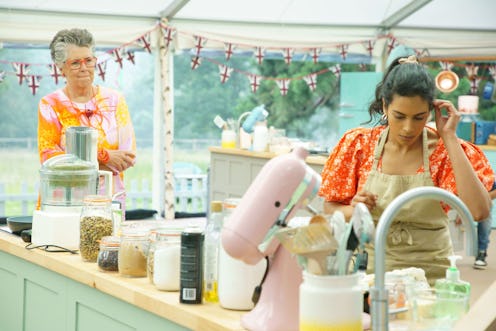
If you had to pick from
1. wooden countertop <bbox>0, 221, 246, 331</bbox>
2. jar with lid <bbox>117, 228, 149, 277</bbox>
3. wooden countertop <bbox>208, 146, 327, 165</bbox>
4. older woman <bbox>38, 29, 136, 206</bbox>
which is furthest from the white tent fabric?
jar with lid <bbox>117, 228, 149, 277</bbox>

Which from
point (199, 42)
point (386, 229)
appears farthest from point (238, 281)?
point (199, 42)

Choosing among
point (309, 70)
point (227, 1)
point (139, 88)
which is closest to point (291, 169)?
point (227, 1)

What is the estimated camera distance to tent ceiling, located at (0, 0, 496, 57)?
8.16 m

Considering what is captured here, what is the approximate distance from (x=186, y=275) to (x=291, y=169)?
21.0 inches

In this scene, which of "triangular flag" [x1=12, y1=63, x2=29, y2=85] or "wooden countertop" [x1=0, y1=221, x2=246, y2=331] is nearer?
"wooden countertop" [x1=0, y1=221, x2=246, y2=331]

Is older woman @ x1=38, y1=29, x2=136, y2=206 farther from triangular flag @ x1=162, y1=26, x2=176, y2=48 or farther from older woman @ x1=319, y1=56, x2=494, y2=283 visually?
triangular flag @ x1=162, y1=26, x2=176, y2=48

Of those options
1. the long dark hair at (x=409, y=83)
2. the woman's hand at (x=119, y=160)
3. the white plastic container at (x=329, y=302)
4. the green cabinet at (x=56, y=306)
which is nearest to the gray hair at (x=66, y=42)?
the woman's hand at (x=119, y=160)

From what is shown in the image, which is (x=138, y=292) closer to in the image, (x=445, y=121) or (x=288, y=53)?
(x=445, y=121)

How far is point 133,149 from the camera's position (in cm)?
399

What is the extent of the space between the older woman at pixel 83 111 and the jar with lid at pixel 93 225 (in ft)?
2.70

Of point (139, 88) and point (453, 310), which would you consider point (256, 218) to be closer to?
point (453, 310)

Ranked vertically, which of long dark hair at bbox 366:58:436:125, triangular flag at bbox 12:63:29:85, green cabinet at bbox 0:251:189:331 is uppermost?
triangular flag at bbox 12:63:29:85

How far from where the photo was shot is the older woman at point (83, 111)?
385 centimetres

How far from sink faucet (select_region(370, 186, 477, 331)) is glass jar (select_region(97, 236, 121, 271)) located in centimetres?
111
